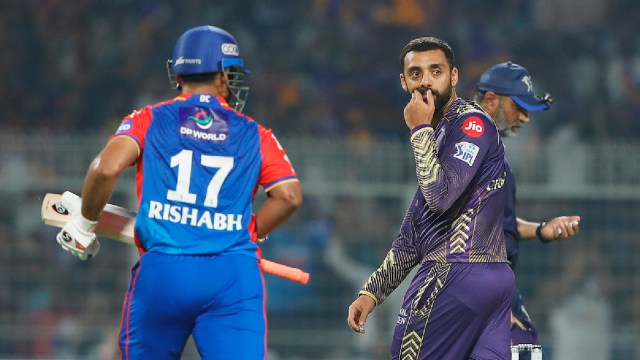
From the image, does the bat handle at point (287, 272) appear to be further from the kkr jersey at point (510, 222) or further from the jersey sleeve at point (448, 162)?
the kkr jersey at point (510, 222)

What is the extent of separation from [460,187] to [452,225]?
0.78ft

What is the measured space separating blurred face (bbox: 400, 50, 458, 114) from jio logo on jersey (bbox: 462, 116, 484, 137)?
6.2 inches

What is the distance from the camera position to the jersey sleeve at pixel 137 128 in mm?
4492

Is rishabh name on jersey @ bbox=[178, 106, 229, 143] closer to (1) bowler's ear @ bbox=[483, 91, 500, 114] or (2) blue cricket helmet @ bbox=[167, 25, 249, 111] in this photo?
(2) blue cricket helmet @ bbox=[167, 25, 249, 111]

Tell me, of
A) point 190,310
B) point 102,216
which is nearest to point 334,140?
point 102,216

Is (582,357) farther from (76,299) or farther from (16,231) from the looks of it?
(16,231)

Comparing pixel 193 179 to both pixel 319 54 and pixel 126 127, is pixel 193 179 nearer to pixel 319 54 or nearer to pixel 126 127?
pixel 126 127

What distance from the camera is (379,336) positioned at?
991 cm

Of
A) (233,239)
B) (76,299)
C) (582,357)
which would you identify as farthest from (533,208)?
(233,239)

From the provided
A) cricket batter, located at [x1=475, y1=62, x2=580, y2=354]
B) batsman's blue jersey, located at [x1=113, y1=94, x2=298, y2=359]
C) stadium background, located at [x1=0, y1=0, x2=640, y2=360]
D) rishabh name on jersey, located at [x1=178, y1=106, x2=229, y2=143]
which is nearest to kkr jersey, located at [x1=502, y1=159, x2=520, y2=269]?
cricket batter, located at [x1=475, y1=62, x2=580, y2=354]

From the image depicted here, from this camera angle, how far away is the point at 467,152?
180 inches

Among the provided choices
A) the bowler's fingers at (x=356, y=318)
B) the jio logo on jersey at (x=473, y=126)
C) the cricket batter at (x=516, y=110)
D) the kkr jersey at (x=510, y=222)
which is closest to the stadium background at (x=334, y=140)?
the cricket batter at (x=516, y=110)

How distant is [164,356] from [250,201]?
2.29 ft

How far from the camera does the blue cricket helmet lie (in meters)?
4.70
